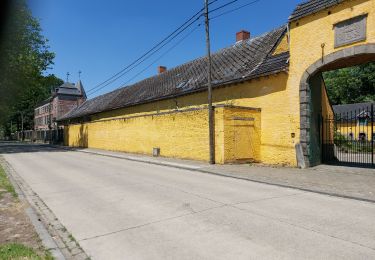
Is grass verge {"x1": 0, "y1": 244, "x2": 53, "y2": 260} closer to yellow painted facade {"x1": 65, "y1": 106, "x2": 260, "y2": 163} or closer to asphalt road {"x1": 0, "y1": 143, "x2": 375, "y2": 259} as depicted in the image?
asphalt road {"x1": 0, "y1": 143, "x2": 375, "y2": 259}

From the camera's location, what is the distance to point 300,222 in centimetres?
593

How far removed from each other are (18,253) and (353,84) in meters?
55.4

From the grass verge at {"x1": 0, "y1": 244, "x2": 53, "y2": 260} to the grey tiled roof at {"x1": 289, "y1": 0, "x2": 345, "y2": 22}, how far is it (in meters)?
13.2

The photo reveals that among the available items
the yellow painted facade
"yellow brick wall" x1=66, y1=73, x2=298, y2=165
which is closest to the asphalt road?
"yellow brick wall" x1=66, y1=73, x2=298, y2=165

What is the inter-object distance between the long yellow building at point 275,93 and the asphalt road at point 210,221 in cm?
575

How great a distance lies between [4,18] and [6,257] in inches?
1006

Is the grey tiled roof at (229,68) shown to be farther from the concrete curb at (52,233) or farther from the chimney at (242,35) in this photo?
the concrete curb at (52,233)

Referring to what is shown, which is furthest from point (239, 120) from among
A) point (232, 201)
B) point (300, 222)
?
point (300, 222)

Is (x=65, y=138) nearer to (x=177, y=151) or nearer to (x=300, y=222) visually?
(x=177, y=151)

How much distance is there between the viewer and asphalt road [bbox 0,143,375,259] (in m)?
4.62

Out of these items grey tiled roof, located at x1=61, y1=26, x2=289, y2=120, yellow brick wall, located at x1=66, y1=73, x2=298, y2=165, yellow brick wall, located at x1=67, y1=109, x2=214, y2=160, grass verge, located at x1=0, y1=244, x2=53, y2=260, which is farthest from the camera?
yellow brick wall, located at x1=67, y1=109, x2=214, y2=160

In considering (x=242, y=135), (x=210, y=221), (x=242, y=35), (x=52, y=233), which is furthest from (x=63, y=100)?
(x=210, y=221)

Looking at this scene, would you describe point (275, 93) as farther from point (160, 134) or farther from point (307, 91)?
point (160, 134)

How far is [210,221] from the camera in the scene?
6.04m
